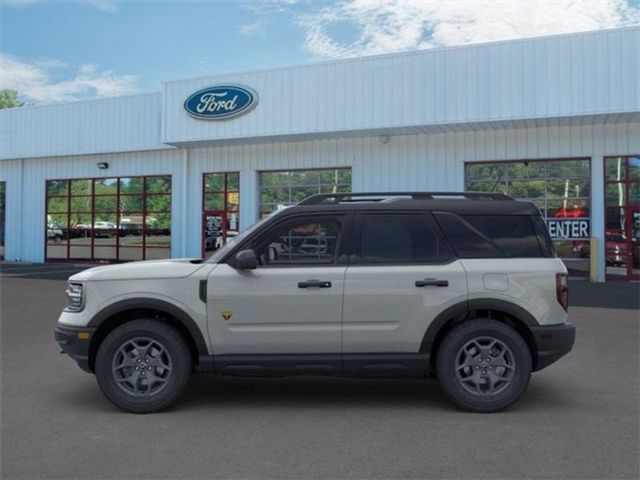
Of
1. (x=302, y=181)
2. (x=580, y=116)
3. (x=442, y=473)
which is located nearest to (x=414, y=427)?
(x=442, y=473)

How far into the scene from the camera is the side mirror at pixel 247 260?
4.74 meters

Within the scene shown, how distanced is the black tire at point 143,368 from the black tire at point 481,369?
2180mm

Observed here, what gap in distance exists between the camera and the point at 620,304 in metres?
11.6

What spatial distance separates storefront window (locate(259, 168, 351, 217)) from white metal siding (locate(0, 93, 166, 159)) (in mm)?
4410

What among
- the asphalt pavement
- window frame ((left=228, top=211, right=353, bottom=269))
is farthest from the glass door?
window frame ((left=228, top=211, right=353, bottom=269))

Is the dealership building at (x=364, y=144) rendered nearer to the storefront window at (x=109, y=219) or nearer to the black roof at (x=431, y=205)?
the storefront window at (x=109, y=219)

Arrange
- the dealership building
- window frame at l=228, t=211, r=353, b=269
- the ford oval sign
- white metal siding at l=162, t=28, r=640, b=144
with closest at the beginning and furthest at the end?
window frame at l=228, t=211, r=353, b=269, white metal siding at l=162, t=28, r=640, b=144, the dealership building, the ford oval sign

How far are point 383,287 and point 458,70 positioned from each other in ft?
39.6

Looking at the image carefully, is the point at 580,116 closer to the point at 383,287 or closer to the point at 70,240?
the point at 383,287

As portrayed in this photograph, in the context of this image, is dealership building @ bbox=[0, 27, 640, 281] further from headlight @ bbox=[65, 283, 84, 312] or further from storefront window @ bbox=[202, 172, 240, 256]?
headlight @ bbox=[65, 283, 84, 312]

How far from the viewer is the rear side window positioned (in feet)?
16.4

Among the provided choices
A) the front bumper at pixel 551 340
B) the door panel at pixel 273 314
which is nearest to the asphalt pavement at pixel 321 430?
the front bumper at pixel 551 340

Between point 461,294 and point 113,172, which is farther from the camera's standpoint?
point 113,172

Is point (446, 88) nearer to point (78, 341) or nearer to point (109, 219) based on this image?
point (78, 341)
